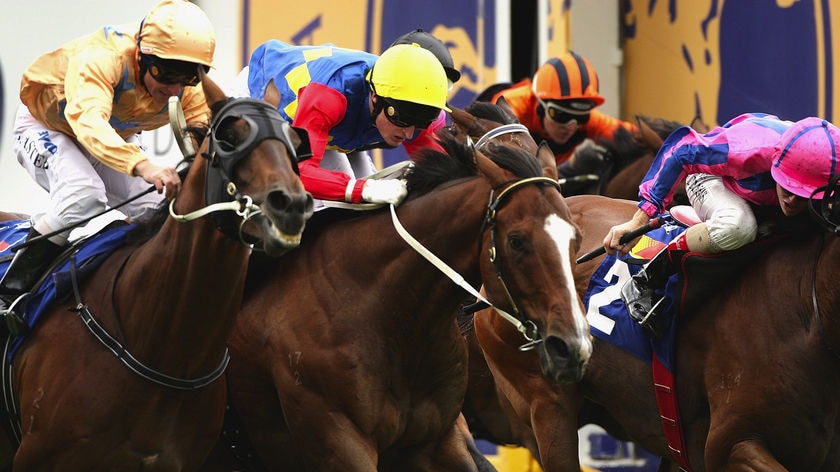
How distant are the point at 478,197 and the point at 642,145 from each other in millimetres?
3289

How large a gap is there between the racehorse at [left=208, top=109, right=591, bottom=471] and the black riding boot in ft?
2.70

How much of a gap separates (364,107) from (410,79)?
374mm

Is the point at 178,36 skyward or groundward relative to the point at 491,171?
skyward

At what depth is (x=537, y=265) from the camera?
13.0 ft

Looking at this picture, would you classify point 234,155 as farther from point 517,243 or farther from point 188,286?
point 517,243

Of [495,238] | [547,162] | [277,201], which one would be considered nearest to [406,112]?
[547,162]

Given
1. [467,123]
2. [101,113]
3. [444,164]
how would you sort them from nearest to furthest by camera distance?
[101,113]
[444,164]
[467,123]

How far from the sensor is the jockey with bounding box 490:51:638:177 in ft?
24.5

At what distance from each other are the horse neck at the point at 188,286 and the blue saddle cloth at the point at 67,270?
255mm

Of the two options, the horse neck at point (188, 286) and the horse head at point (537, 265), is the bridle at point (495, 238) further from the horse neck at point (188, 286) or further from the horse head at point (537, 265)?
the horse neck at point (188, 286)

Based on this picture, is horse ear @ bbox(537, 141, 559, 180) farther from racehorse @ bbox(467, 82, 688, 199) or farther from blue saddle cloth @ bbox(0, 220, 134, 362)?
racehorse @ bbox(467, 82, 688, 199)

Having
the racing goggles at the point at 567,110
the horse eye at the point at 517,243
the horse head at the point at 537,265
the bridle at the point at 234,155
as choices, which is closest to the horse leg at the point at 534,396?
the horse head at the point at 537,265

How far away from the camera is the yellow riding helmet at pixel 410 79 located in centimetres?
459

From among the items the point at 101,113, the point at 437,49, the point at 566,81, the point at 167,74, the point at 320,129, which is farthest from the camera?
the point at 566,81
